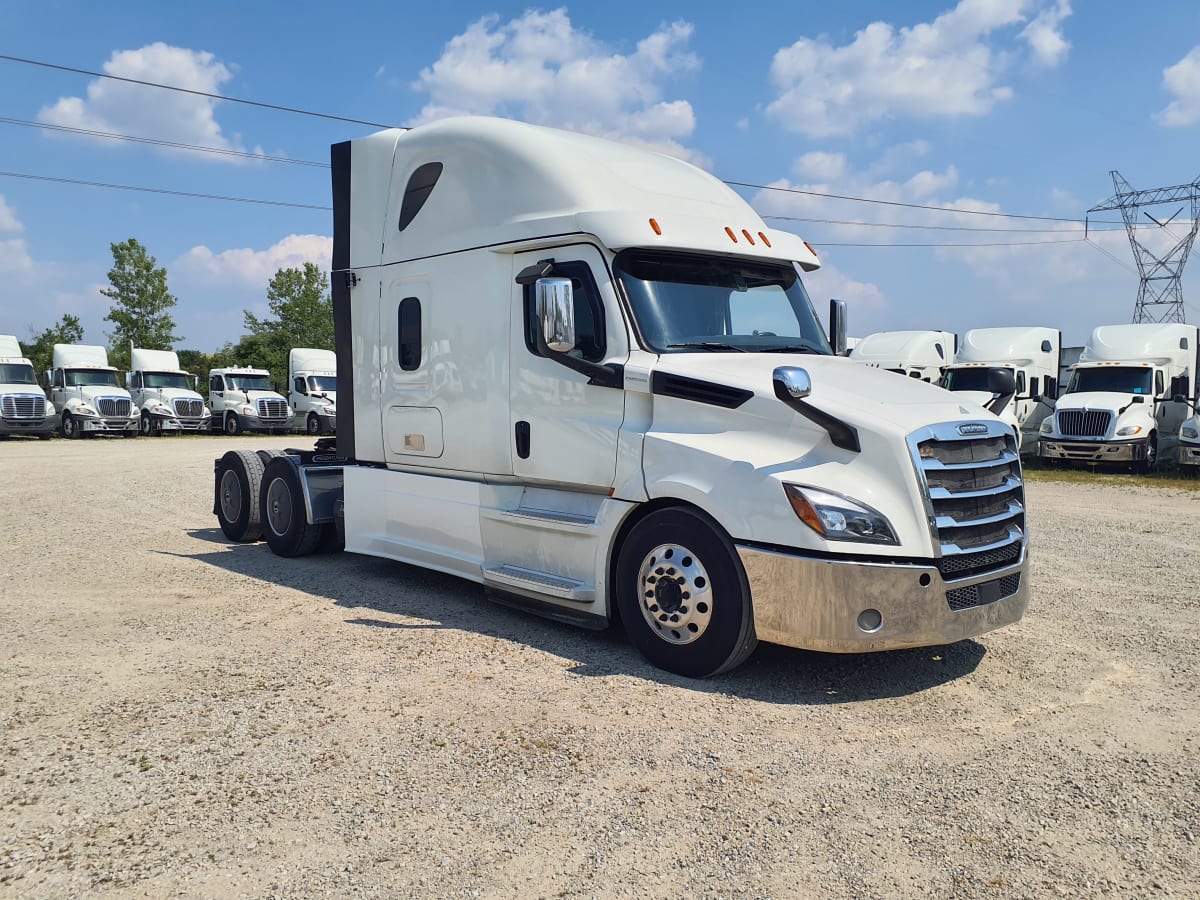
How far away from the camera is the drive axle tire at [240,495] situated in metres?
9.45

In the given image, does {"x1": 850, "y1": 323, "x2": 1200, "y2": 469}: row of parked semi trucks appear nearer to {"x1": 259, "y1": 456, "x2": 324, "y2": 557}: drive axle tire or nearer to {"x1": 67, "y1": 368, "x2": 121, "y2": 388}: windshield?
{"x1": 259, "y1": 456, "x2": 324, "y2": 557}: drive axle tire

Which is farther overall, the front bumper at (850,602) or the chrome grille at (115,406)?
the chrome grille at (115,406)

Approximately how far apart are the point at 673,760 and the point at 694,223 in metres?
3.53

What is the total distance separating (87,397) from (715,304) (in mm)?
30301

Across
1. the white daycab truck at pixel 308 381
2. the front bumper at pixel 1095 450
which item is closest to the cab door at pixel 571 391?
the front bumper at pixel 1095 450

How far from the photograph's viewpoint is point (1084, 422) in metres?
19.8

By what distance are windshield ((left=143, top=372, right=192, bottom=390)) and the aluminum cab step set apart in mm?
31170

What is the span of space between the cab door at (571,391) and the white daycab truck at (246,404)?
30496 millimetres

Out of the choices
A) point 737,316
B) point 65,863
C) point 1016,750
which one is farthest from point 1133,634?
point 65,863

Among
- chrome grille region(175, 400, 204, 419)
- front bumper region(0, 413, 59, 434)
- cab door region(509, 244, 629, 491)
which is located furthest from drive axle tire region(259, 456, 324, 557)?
chrome grille region(175, 400, 204, 419)

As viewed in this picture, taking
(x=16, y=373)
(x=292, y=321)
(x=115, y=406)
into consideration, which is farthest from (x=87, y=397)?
(x=292, y=321)

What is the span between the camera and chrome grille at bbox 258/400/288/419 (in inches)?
1358

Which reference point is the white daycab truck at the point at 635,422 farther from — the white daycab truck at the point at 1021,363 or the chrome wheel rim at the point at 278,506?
the white daycab truck at the point at 1021,363

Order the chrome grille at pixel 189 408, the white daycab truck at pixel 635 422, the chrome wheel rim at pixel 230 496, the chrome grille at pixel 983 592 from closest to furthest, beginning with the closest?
the white daycab truck at pixel 635 422
the chrome grille at pixel 983 592
the chrome wheel rim at pixel 230 496
the chrome grille at pixel 189 408
